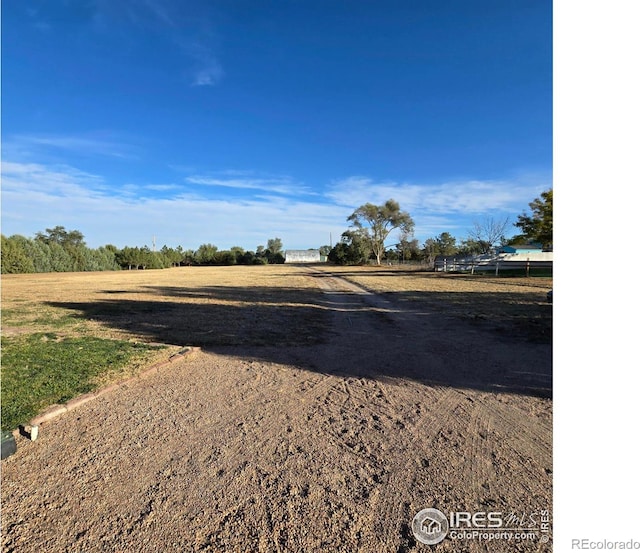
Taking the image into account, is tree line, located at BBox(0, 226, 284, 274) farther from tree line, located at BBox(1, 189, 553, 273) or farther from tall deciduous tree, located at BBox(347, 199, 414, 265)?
tall deciduous tree, located at BBox(347, 199, 414, 265)

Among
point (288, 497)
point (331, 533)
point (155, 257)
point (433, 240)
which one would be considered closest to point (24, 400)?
point (288, 497)

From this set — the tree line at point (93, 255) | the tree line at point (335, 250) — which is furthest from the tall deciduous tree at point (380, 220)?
the tree line at point (93, 255)

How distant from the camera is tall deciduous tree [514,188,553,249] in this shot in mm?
25766

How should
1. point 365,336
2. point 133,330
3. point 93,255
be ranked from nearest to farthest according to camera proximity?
point 365,336 → point 133,330 → point 93,255

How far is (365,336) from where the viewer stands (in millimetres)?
6852

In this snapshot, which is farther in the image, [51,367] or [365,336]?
Result: [365,336]

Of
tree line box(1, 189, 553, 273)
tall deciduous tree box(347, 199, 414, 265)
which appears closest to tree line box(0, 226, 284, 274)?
tree line box(1, 189, 553, 273)

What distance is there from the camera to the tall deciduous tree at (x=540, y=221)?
2577 centimetres

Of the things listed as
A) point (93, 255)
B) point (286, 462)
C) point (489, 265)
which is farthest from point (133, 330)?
point (93, 255)

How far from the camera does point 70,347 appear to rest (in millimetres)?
5883

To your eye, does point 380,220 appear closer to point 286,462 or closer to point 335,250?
point 335,250

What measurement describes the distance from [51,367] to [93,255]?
5512 centimetres

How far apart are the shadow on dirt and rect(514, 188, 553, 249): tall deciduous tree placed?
18731 mm
